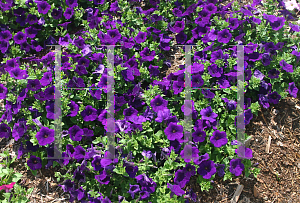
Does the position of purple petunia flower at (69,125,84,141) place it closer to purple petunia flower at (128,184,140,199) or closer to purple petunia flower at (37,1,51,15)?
purple petunia flower at (128,184,140,199)

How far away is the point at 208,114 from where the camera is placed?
410 cm

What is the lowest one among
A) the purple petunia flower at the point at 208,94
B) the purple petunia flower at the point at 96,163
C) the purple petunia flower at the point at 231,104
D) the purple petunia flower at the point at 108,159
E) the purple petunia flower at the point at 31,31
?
the purple petunia flower at the point at 96,163

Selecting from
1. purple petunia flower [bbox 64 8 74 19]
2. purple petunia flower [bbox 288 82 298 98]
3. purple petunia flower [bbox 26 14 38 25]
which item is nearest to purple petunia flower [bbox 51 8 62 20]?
purple petunia flower [bbox 64 8 74 19]

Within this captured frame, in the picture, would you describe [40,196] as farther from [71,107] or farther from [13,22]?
[13,22]

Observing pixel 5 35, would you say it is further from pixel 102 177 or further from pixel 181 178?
pixel 181 178

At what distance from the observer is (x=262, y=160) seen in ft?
13.8

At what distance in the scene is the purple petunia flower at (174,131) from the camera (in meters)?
3.84

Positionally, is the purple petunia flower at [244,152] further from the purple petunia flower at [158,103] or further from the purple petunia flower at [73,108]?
the purple petunia flower at [73,108]

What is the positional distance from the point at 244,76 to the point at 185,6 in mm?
2001

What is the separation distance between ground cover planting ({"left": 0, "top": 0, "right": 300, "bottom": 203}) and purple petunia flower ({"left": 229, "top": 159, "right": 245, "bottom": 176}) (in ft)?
0.05

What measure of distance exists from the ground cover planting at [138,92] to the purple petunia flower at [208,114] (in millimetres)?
15

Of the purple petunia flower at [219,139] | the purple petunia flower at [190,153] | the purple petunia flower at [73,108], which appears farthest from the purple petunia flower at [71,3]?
the purple petunia flower at [219,139]

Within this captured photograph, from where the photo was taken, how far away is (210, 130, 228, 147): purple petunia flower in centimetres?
386

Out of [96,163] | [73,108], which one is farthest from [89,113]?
[96,163]
